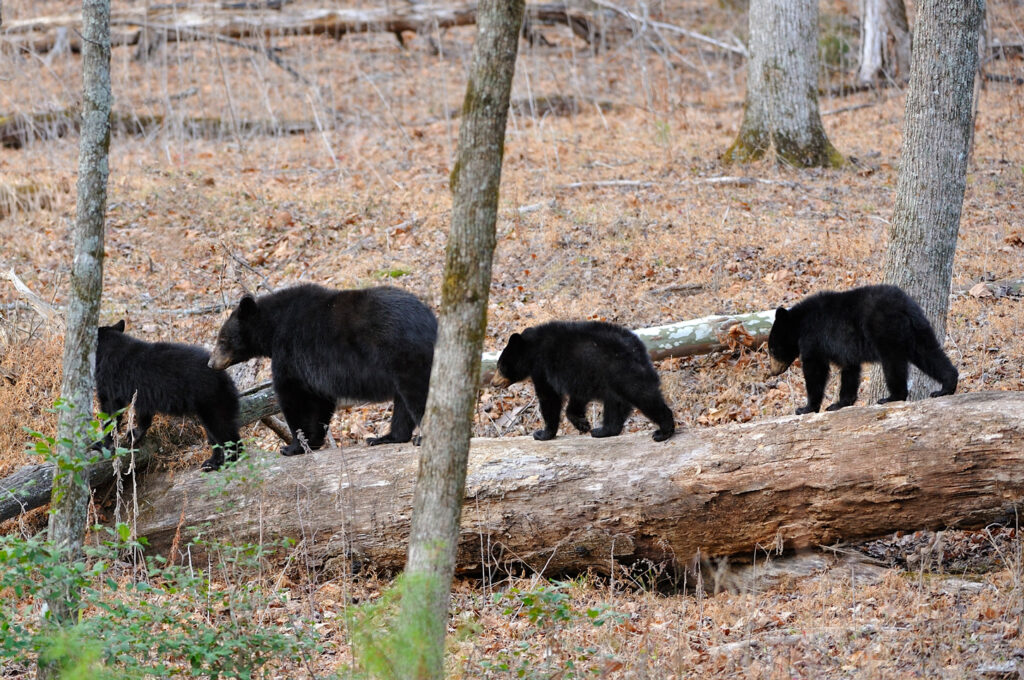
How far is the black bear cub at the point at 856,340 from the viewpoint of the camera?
22.6ft

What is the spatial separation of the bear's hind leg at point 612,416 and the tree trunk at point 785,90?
932 centimetres

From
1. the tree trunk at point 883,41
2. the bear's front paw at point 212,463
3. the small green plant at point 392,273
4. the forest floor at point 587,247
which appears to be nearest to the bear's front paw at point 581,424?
the forest floor at point 587,247

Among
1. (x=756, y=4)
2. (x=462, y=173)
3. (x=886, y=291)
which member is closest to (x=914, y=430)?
(x=886, y=291)

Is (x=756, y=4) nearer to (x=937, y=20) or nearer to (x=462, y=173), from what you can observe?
(x=937, y=20)

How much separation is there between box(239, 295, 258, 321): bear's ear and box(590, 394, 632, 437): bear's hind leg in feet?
9.92

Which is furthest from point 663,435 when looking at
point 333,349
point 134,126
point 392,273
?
point 134,126

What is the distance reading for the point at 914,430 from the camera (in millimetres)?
6008

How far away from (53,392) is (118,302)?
3.57m

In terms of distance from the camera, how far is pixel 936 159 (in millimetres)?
7824

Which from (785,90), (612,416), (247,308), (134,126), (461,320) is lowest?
(612,416)

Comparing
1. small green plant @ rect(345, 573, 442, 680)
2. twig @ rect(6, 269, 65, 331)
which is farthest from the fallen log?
twig @ rect(6, 269, 65, 331)

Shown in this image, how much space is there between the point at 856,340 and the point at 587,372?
7.05ft

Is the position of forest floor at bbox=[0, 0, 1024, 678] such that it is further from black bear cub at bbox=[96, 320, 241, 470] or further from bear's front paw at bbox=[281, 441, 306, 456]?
bear's front paw at bbox=[281, 441, 306, 456]

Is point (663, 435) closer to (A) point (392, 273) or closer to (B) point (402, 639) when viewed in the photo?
(B) point (402, 639)
